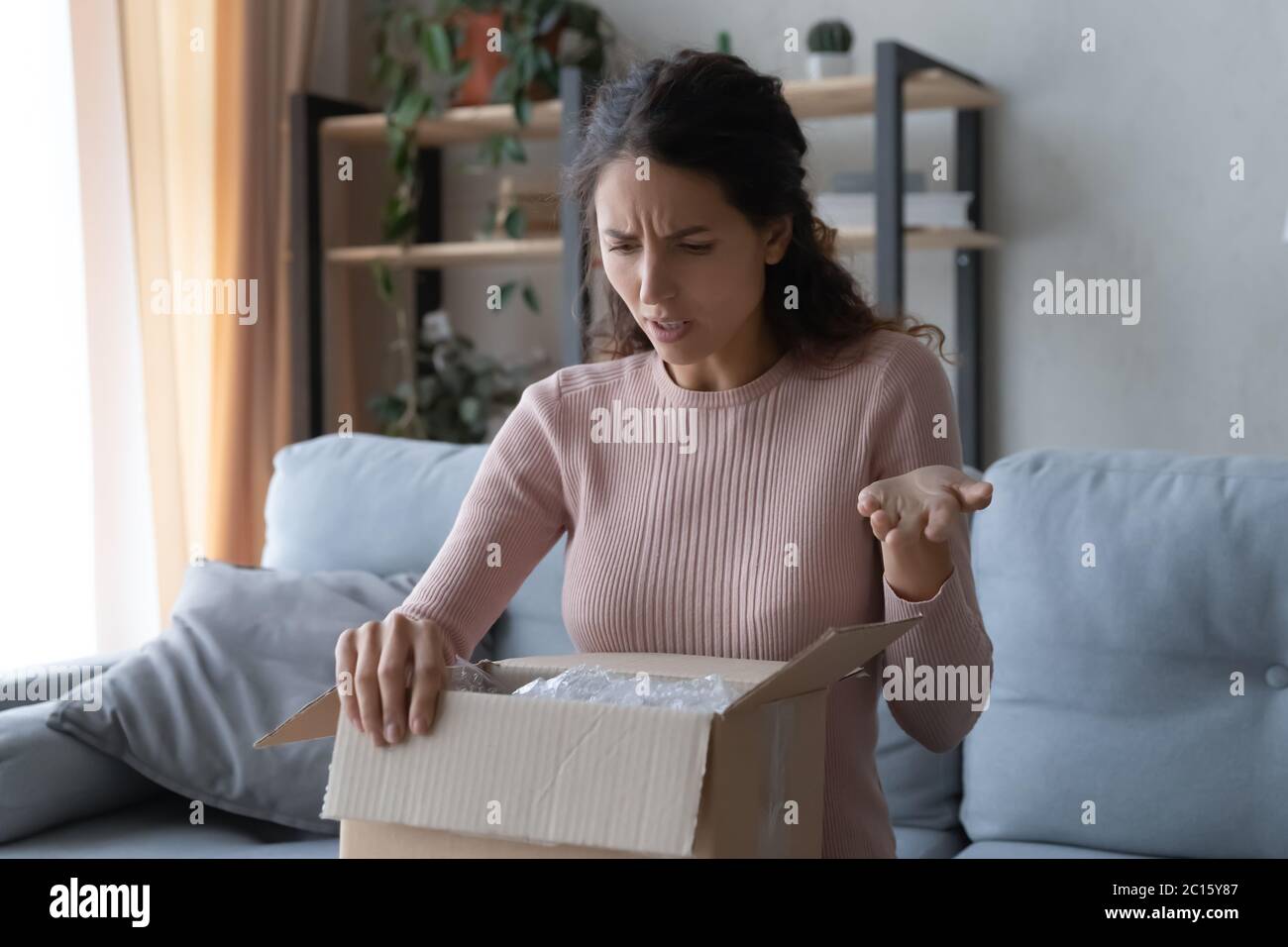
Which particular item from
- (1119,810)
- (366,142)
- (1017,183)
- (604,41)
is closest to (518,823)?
(1119,810)

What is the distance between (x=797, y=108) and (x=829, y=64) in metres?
0.10

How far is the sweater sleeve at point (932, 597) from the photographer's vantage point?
107 centimetres

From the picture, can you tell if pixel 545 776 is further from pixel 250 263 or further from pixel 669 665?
pixel 250 263

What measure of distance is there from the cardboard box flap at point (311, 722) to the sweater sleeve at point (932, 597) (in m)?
0.45

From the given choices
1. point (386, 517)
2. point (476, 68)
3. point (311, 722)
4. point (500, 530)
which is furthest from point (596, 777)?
point (476, 68)

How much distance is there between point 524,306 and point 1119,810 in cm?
196

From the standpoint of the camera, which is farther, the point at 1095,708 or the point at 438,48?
the point at 438,48

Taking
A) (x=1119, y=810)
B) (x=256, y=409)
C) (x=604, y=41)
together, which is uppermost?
(x=604, y=41)

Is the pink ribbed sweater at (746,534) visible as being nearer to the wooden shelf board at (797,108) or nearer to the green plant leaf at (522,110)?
the wooden shelf board at (797,108)

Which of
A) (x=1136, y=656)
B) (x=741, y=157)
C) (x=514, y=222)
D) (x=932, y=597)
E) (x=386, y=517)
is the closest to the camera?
(x=932, y=597)

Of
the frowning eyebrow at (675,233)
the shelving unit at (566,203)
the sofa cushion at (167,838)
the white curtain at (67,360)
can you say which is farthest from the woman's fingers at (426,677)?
the white curtain at (67,360)

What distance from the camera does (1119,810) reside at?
1.51 meters

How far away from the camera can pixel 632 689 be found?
2.59 ft
